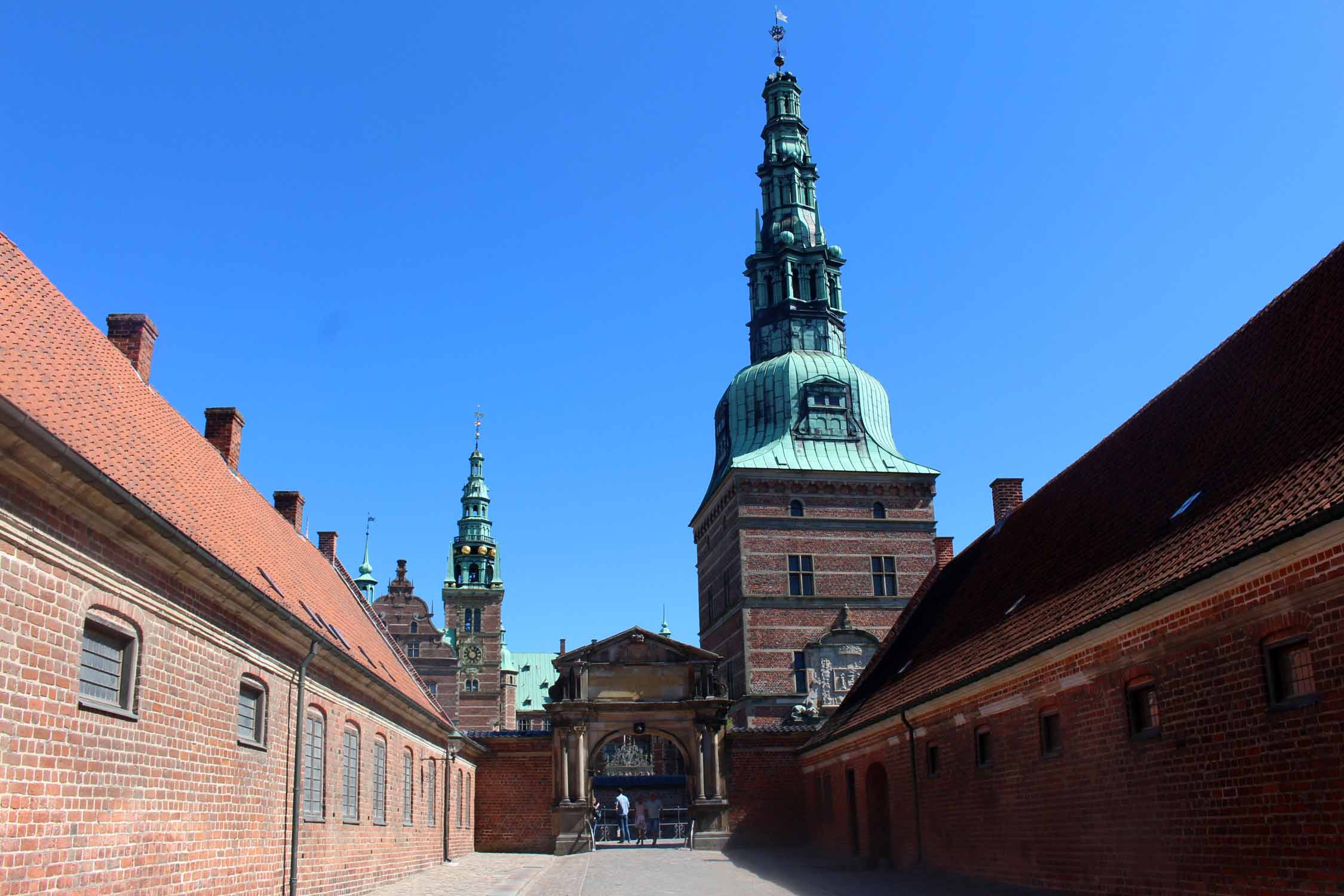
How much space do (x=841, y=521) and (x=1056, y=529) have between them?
86.7 ft

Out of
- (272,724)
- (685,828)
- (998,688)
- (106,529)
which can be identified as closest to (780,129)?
(685,828)

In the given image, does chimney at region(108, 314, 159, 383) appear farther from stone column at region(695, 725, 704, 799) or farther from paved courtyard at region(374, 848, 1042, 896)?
stone column at region(695, 725, 704, 799)

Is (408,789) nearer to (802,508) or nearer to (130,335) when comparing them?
(130,335)

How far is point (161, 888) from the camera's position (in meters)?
11.6

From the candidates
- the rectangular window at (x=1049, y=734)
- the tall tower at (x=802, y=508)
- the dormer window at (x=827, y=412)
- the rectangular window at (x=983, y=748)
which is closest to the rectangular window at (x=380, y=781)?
the rectangular window at (x=983, y=748)

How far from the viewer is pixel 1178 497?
15758mm

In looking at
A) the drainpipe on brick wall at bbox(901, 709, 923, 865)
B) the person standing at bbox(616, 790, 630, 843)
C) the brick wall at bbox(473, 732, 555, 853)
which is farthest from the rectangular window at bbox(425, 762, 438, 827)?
the person standing at bbox(616, 790, 630, 843)

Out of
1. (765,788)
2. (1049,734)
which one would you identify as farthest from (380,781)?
(765,788)

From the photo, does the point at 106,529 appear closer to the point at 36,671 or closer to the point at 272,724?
the point at 36,671

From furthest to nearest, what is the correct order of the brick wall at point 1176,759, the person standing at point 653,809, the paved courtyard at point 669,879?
the person standing at point 653,809 → the paved courtyard at point 669,879 → the brick wall at point 1176,759

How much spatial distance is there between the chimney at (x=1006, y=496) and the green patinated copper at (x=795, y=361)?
18252 mm

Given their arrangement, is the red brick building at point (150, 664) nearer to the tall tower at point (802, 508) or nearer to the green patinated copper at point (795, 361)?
A: the tall tower at point (802, 508)

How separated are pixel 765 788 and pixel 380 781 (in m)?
15.3

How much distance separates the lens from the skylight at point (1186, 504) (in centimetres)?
1501
